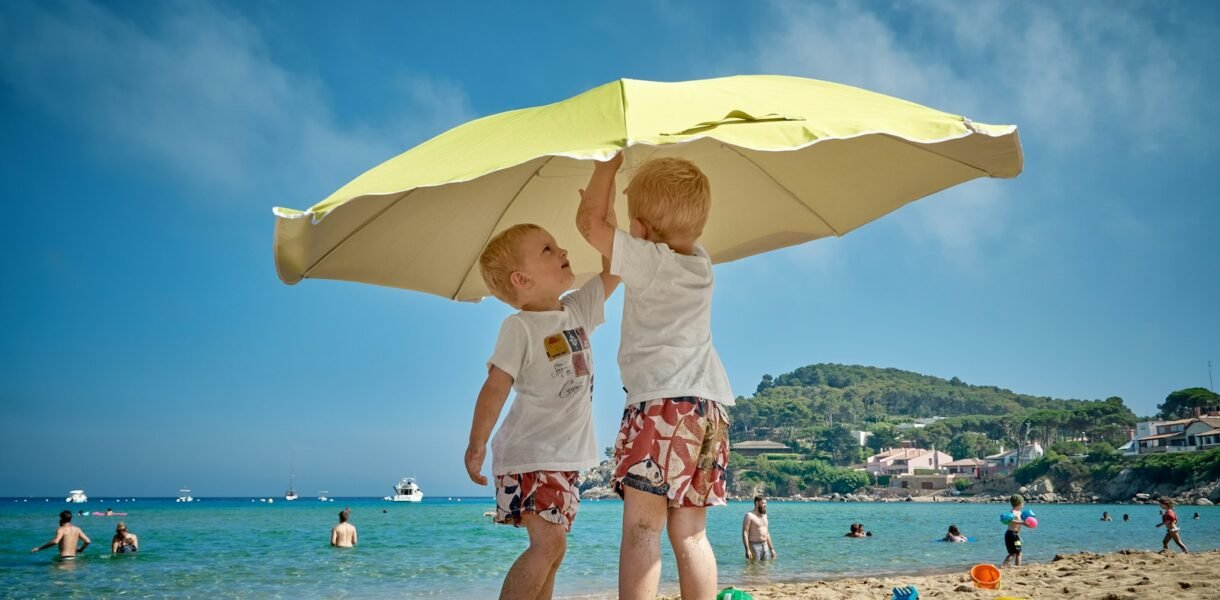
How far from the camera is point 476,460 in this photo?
2.99 metres

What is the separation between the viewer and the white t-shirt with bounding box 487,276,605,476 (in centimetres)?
306

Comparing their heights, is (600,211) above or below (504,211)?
below

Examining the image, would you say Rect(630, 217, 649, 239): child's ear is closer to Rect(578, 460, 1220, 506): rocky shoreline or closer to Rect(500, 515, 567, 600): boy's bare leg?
Rect(500, 515, 567, 600): boy's bare leg

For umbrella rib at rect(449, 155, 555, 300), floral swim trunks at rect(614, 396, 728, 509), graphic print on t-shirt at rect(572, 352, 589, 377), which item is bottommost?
floral swim trunks at rect(614, 396, 728, 509)

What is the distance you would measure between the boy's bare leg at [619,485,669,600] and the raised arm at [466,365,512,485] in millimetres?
628

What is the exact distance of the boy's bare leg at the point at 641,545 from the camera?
2586 millimetres

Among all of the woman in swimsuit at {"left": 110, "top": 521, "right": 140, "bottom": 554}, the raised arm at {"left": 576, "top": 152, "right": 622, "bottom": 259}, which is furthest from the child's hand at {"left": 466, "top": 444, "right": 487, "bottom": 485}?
the woman in swimsuit at {"left": 110, "top": 521, "right": 140, "bottom": 554}

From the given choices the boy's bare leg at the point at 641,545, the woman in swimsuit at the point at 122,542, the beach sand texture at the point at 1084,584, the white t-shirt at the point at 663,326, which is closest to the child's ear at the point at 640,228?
the white t-shirt at the point at 663,326

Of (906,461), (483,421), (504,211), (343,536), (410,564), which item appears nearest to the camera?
(483,421)

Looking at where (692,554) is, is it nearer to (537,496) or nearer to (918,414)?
(537,496)

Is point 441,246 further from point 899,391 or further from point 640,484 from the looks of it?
point 899,391

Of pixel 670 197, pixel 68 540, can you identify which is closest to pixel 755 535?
pixel 670 197

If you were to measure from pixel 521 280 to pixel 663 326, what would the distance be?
0.75 metres

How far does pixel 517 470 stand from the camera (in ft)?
10.00
